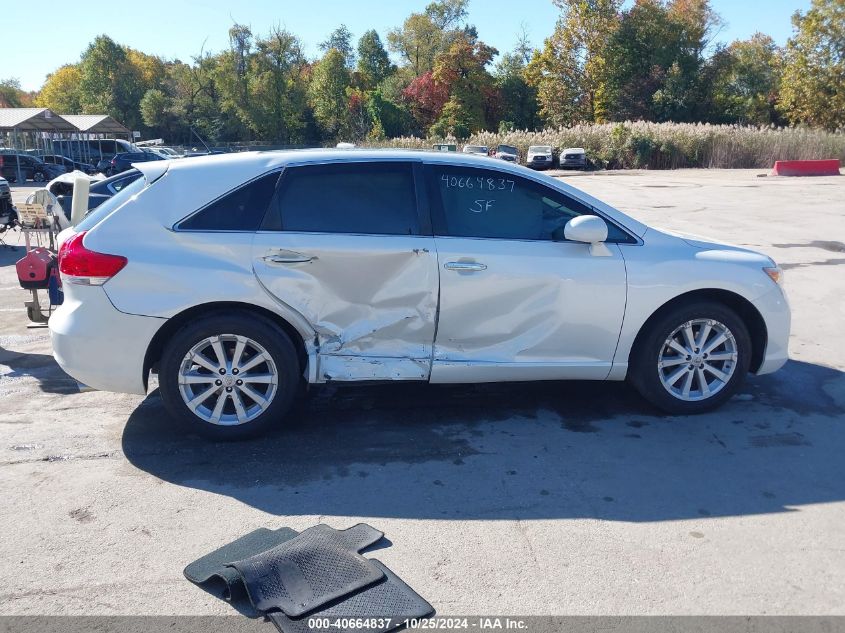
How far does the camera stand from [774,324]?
524 cm

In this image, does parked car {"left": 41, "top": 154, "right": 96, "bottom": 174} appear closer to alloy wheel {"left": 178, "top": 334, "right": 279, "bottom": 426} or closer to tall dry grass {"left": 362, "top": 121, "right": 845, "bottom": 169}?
tall dry grass {"left": 362, "top": 121, "right": 845, "bottom": 169}

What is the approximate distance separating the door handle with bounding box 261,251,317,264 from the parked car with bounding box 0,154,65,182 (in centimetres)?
3900

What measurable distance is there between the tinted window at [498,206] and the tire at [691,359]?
26.9 inches

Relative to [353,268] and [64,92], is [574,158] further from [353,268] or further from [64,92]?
[64,92]

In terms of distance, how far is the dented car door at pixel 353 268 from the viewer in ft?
15.7

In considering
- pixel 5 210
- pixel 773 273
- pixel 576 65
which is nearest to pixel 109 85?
pixel 576 65

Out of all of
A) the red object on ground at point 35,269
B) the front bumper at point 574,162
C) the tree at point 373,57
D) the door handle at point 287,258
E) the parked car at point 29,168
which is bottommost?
the red object on ground at point 35,269

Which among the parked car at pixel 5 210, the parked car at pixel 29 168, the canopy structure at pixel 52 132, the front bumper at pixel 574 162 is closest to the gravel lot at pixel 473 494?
the parked car at pixel 5 210

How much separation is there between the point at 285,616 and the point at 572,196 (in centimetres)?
328

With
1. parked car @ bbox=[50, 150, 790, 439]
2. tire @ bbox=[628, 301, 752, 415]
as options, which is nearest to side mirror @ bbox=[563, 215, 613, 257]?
parked car @ bbox=[50, 150, 790, 439]

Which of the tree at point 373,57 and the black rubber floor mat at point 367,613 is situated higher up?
the tree at point 373,57

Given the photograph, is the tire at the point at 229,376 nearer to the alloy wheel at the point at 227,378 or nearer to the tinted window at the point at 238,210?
the alloy wheel at the point at 227,378

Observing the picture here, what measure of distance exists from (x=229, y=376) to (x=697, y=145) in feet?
144

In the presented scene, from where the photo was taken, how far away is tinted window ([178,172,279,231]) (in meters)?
4.78
